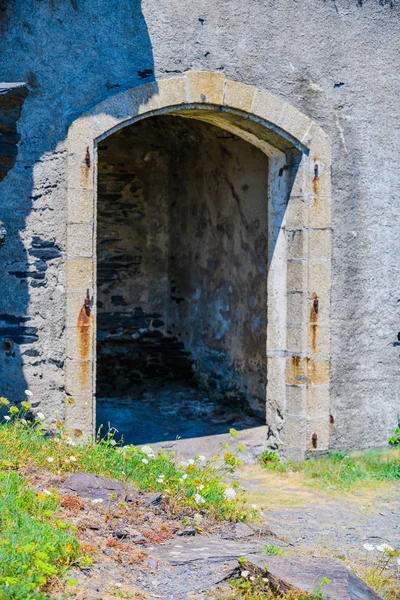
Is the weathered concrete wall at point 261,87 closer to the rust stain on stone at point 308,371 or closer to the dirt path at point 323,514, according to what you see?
the rust stain on stone at point 308,371

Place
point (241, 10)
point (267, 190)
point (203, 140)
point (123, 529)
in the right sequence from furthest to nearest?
point (203, 140)
point (267, 190)
point (241, 10)
point (123, 529)

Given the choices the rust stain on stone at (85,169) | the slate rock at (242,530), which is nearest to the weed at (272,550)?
the slate rock at (242,530)

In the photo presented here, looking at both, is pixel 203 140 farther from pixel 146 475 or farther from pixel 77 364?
pixel 146 475

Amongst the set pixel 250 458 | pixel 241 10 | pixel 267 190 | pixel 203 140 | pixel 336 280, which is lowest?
pixel 250 458

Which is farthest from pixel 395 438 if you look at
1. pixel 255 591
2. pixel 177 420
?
pixel 255 591

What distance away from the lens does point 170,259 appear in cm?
998

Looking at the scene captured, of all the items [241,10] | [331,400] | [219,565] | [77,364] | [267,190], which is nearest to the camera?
[219,565]

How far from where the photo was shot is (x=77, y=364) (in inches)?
234

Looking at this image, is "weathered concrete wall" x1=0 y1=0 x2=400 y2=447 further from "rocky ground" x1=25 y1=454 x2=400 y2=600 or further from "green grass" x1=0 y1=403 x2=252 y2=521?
"rocky ground" x1=25 y1=454 x2=400 y2=600

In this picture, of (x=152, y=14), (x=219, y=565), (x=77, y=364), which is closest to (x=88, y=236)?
(x=77, y=364)

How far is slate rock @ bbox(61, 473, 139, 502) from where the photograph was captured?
14.3 ft

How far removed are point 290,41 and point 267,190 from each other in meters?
1.37

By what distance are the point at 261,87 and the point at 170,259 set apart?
12.5 feet

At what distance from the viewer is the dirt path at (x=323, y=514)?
16.1ft
